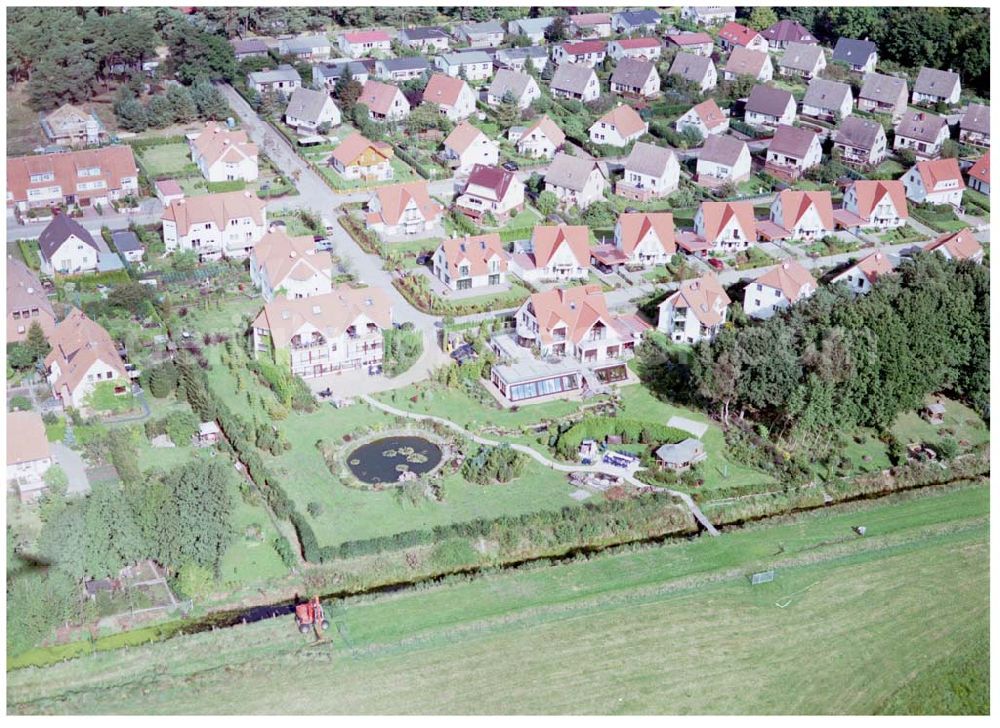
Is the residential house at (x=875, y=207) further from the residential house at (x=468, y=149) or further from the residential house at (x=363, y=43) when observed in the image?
the residential house at (x=363, y=43)

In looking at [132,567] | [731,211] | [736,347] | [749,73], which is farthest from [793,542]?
[749,73]

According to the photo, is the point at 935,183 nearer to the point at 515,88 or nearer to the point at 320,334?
the point at 515,88

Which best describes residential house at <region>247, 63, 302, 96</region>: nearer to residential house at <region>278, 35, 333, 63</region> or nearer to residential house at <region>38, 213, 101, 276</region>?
residential house at <region>278, 35, 333, 63</region>

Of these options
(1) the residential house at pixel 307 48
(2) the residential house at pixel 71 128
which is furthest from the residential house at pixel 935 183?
(2) the residential house at pixel 71 128

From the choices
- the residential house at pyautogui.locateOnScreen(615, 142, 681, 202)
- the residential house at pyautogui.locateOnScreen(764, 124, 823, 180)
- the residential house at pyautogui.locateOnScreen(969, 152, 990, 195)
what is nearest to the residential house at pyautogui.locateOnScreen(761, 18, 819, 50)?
the residential house at pyautogui.locateOnScreen(764, 124, 823, 180)

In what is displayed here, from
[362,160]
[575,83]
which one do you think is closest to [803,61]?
[575,83]
